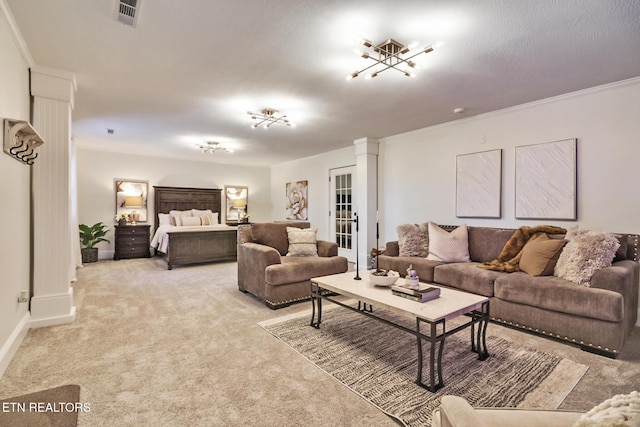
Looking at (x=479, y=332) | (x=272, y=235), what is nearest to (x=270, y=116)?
(x=272, y=235)

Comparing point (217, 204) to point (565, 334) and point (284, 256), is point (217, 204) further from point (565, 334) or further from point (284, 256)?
point (565, 334)

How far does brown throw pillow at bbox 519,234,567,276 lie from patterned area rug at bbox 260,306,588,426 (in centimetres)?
74

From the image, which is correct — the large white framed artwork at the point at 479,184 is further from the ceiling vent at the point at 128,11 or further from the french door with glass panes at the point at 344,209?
the ceiling vent at the point at 128,11

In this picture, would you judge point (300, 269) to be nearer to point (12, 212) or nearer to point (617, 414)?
point (12, 212)

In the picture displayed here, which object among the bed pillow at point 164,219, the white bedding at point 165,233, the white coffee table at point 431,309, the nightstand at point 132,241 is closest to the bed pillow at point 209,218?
the bed pillow at point 164,219

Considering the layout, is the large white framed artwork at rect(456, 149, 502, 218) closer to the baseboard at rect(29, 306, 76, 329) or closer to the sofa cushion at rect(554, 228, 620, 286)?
Answer: the sofa cushion at rect(554, 228, 620, 286)

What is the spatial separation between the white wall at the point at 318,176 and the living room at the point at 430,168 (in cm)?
2

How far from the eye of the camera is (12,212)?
2.35 metres

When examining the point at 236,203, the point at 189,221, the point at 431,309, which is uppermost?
the point at 236,203

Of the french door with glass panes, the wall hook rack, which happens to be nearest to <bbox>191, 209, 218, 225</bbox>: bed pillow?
the french door with glass panes

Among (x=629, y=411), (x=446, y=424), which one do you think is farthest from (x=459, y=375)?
(x=629, y=411)

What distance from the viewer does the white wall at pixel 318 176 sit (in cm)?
666

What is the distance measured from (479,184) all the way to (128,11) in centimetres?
424

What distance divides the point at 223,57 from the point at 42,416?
271cm
